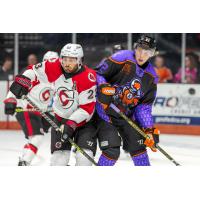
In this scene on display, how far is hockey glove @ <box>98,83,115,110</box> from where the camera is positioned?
163 inches

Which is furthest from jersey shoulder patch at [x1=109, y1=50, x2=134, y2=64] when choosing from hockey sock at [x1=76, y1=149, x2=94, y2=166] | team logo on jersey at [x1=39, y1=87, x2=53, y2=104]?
team logo on jersey at [x1=39, y1=87, x2=53, y2=104]

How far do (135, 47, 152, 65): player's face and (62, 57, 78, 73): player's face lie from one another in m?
0.44

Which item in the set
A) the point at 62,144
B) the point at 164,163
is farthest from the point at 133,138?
the point at 164,163

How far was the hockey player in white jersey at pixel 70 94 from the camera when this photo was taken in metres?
4.11

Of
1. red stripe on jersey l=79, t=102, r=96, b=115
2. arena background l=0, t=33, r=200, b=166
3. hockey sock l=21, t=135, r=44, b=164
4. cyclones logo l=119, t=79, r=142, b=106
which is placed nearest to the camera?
red stripe on jersey l=79, t=102, r=96, b=115

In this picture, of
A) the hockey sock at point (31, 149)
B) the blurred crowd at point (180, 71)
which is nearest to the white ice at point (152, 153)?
the hockey sock at point (31, 149)

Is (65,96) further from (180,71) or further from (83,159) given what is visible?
(180,71)

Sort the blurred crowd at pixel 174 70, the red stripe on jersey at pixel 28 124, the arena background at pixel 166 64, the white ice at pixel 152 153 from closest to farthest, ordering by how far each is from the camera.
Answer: the red stripe on jersey at pixel 28 124
the white ice at pixel 152 153
the arena background at pixel 166 64
the blurred crowd at pixel 174 70

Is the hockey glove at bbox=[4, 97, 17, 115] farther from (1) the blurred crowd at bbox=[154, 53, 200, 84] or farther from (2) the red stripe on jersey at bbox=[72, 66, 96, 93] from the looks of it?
(1) the blurred crowd at bbox=[154, 53, 200, 84]

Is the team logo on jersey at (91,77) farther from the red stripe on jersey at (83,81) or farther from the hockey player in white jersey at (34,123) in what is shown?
the hockey player in white jersey at (34,123)

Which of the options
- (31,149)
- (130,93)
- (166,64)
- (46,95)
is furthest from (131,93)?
(166,64)

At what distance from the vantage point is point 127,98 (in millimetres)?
4395

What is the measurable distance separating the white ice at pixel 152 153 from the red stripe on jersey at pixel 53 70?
1.52 metres

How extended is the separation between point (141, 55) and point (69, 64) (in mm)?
503
